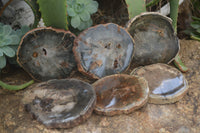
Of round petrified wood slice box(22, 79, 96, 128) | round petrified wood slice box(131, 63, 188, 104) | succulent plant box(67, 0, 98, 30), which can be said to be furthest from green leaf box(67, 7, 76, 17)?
round petrified wood slice box(131, 63, 188, 104)

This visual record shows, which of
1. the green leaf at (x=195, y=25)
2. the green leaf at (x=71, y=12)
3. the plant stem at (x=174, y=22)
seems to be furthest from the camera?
the green leaf at (x=195, y=25)

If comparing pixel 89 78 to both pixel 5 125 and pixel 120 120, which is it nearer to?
pixel 120 120

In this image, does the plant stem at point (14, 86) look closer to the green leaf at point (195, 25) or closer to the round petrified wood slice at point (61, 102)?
the round petrified wood slice at point (61, 102)

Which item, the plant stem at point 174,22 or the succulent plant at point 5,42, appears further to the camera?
the plant stem at point 174,22

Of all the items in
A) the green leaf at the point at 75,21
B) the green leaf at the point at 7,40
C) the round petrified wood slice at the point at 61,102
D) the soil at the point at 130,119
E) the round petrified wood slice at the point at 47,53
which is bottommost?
the soil at the point at 130,119

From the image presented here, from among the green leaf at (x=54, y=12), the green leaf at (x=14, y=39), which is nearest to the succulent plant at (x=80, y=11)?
the green leaf at (x=54, y=12)

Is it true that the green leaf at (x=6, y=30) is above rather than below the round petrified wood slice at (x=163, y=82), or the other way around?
above

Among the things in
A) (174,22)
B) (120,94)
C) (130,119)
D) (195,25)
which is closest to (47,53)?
(120,94)
